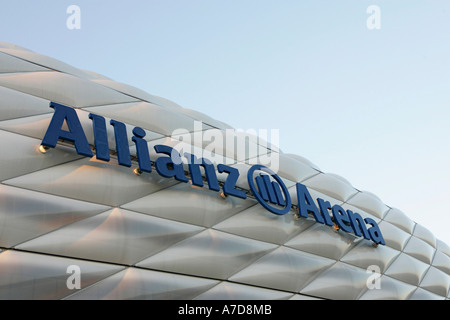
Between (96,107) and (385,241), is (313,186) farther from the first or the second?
(96,107)

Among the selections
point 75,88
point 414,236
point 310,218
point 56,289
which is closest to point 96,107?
point 75,88

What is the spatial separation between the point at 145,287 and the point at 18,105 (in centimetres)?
539

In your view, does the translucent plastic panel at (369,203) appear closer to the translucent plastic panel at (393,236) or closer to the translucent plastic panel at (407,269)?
the translucent plastic panel at (393,236)

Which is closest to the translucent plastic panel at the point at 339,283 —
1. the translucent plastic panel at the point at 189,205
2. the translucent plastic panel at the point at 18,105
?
the translucent plastic panel at the point at 189,205

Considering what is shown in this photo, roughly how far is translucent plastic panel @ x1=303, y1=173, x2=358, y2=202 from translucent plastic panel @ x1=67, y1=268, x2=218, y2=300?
23.0 feet

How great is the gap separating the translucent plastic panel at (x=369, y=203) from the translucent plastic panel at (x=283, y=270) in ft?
16.0

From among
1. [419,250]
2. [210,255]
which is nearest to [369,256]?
[419,250]

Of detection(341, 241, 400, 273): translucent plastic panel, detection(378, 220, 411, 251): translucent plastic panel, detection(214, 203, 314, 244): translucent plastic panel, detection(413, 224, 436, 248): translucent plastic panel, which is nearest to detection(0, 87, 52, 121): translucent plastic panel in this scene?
detection(214, 203, 314, 244): translucent plastic panel

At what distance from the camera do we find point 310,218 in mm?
14641

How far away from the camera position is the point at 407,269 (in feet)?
56.4

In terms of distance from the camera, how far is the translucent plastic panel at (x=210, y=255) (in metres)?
10.6

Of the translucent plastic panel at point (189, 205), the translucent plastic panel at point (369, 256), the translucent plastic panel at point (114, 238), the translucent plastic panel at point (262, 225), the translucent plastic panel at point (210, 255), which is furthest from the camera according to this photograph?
the translucent plastic panel at point (369, 256)

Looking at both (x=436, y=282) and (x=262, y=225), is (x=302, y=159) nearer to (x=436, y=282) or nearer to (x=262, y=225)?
(x=262, y=225)

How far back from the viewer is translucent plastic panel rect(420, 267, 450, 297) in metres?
18.0
